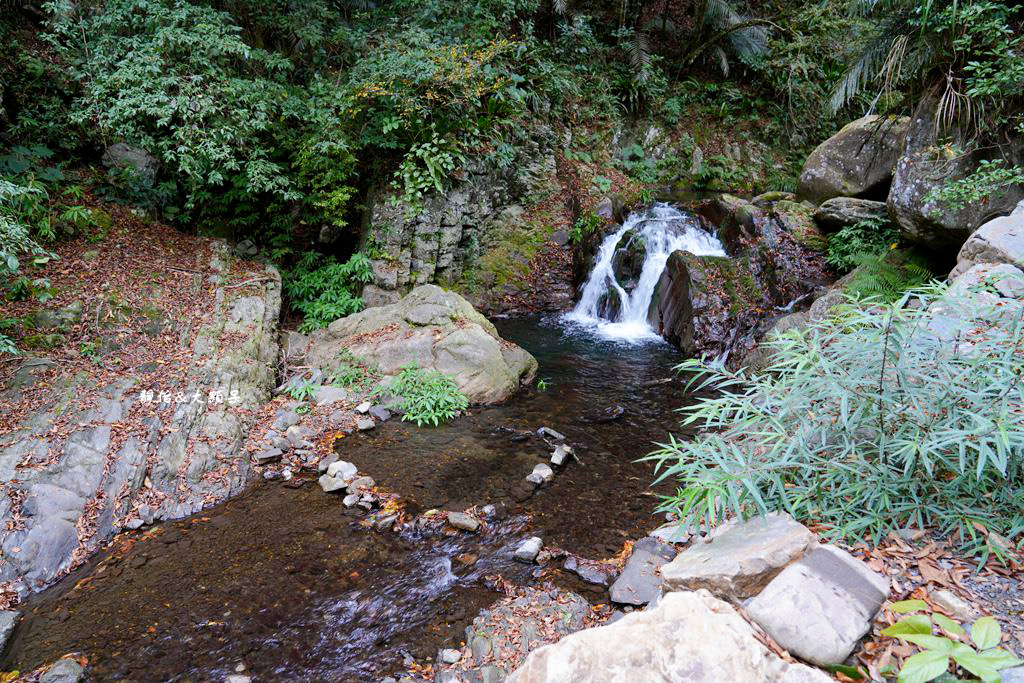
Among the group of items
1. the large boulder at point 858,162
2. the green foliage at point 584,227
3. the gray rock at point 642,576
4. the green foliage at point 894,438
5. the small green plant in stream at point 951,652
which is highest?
the large boulder at point 858,162

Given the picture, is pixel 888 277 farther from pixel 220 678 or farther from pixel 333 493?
pixel 220 678

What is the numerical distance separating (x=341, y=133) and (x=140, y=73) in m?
2.56

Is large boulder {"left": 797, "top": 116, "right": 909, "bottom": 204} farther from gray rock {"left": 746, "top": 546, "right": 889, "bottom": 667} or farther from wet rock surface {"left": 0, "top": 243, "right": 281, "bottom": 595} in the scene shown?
wet rock surface {"left": 0, "top": 243, "right": 281, "bottom": 595}

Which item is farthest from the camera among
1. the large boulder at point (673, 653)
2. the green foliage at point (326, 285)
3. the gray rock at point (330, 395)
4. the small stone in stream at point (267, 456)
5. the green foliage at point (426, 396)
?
the green foliage at point (326, 285)

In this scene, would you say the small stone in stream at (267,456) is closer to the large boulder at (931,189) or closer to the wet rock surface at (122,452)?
the wet rock surface at (122,452)

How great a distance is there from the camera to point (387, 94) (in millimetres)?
8016

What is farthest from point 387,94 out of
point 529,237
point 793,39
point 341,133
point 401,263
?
point 793,39

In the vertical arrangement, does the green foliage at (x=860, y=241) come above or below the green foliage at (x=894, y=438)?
above

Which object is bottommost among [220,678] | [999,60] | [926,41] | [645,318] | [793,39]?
[220,678]

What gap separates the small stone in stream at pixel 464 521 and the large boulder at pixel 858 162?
30.4 feet

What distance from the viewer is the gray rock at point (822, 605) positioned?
189cm

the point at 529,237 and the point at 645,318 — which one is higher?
the point at 529,237

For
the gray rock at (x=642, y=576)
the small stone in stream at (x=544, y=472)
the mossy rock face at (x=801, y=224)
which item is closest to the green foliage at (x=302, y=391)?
the small stone in stream at (x=544, y=472)

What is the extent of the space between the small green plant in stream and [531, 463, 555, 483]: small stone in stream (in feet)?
11.7
